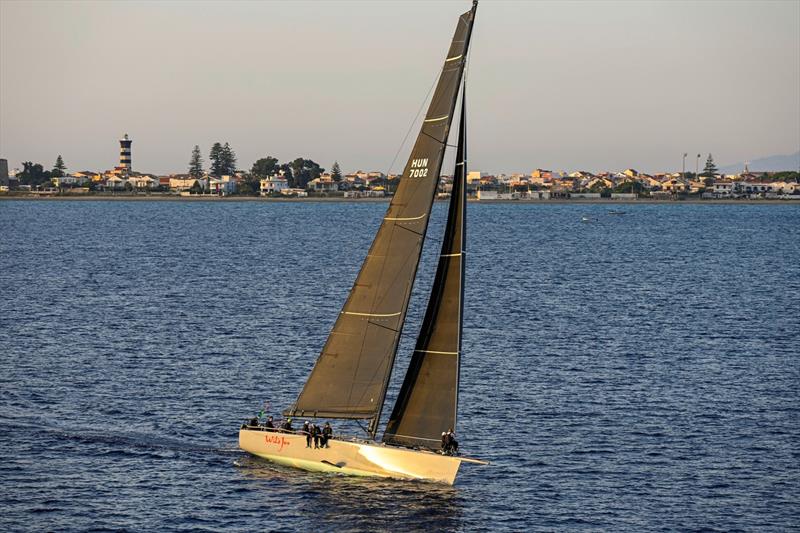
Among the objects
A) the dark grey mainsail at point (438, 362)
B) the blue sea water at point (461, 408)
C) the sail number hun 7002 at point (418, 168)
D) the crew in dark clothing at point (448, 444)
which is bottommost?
the blue sea water at point (461, 408)

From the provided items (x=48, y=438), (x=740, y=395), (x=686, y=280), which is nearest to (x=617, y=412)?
(x=740, y=395)

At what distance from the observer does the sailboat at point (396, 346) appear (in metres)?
47.9

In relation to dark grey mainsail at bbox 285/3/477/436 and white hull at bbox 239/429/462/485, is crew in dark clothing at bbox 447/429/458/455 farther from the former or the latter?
dark grey mainsail at bbox 285/3/477/436

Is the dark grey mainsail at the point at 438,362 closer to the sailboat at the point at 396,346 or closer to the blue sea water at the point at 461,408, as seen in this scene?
the sailboat at the point at 396,346

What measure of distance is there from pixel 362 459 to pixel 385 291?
7189mm

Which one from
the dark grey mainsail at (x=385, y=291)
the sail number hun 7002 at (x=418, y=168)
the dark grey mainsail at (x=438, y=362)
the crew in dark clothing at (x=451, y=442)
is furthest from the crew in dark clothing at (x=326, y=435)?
the sail number hun 7002 at (x=418, y=168)

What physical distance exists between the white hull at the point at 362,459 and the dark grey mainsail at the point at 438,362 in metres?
0.88

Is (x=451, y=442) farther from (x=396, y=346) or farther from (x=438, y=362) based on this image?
(x=396, y=346)

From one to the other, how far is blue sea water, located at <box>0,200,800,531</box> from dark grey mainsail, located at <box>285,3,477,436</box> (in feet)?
11.8

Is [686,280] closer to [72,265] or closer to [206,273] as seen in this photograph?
[206,273]

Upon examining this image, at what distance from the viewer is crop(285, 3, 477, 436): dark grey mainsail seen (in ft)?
155

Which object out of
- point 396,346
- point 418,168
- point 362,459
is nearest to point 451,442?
point 362,459

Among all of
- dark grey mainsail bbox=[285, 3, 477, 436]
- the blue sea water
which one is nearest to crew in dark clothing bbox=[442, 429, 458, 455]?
the blue sea water

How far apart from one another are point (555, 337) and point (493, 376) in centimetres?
1803
